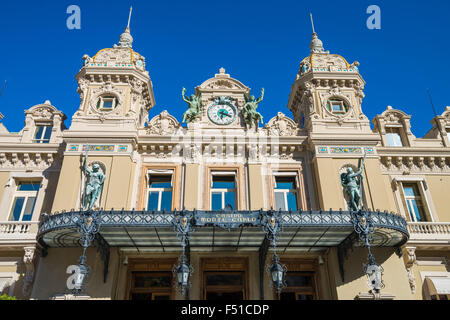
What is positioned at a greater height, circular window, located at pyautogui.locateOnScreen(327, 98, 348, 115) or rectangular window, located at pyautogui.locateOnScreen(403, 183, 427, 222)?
circular window, located at pyautogui.locateOnScreen(327, 98, 348, 115)

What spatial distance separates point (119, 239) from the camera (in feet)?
50.5

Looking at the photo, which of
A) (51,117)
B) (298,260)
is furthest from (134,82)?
(298,260)

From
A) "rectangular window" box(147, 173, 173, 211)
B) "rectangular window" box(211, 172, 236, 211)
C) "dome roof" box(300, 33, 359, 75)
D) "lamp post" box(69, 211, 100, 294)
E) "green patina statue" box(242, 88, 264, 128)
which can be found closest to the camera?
"lamp post" box(69, 211, 100, 294)

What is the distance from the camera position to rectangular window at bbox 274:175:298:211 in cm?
1847

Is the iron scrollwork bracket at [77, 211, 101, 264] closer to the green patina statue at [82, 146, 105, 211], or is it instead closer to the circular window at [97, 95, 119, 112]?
the green patina statue at [82, 146, 105, 211]

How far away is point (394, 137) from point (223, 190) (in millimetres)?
10627

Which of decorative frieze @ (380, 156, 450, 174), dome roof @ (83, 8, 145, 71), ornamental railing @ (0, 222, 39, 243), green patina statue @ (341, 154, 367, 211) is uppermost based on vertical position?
dome roof @ (83, 8, 145, 71)

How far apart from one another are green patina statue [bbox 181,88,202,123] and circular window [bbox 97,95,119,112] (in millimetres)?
3772

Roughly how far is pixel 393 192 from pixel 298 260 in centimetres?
645

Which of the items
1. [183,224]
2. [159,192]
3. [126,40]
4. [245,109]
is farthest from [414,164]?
[126,40]

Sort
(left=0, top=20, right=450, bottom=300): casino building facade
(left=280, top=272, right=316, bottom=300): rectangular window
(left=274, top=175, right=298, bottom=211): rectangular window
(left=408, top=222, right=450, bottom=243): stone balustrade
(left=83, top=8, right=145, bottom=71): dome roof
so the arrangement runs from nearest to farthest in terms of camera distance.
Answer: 1. (left=0, top=20, right=450, bottom=300): casino building facade
2. (left=280, top=272, right=316, bottom=300): rectangular window
3. (left=408, top=222, right=450, bottom=243): stone balustrade
4. (left=274, top=175, right=298, bottom=211): rectangular window
5. (left=83, top=8, right=145, bottom=71): dome roof

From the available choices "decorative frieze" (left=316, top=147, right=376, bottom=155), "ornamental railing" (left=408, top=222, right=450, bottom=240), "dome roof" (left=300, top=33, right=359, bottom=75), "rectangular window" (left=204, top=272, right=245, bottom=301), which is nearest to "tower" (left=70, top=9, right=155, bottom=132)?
"rectangular window" (left=204, top=272, right=245, bottom=301)

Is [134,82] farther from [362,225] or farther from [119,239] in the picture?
[362,225]

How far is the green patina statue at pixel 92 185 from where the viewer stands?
53.5 ft
